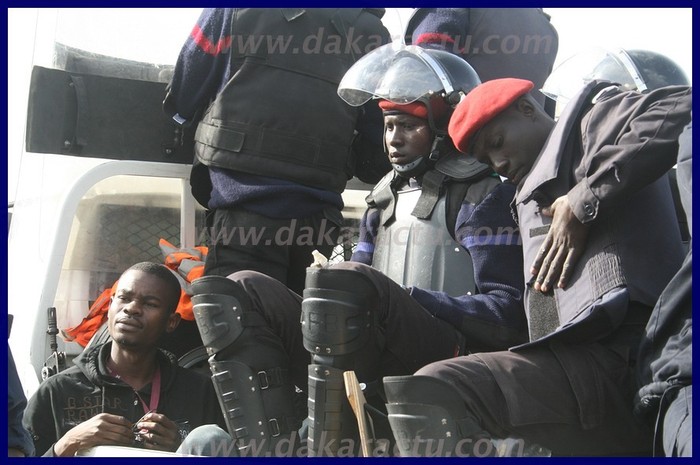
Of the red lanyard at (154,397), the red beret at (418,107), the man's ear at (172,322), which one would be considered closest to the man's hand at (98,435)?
the red lanyard at (154,397)

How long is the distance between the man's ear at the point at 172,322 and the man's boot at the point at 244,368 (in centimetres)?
72

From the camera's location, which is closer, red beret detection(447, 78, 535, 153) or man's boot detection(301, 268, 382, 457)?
man's boot detection(301, 268, 382, 457)

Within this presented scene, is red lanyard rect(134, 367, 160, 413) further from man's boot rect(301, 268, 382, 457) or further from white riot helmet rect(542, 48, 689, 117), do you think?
white riot helmet rect(542, 48, 689, 117)

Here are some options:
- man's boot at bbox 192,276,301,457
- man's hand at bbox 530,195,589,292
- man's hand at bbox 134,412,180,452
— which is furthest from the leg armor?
man's hand at bbox 134,412,180,452

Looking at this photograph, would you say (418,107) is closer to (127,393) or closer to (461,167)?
(461,167)

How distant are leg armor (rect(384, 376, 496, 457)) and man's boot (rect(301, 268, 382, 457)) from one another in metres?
0.37

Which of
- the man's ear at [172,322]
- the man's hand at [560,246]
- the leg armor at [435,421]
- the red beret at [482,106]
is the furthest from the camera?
the man's ear at [172,322]

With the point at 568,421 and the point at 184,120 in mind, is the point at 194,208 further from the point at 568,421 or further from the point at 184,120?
the point at 568,421

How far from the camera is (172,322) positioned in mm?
4375

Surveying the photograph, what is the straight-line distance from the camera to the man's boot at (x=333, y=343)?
3336 mm

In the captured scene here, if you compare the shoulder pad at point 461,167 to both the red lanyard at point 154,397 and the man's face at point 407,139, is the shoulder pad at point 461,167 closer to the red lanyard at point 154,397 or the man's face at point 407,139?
the man's face at point 407,139

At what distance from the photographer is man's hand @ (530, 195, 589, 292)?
321 cm

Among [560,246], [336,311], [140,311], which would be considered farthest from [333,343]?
[140,311]
